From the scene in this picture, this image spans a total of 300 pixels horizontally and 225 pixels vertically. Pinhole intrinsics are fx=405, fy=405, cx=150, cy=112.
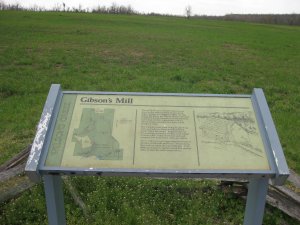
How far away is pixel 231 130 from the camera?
4.25 metres

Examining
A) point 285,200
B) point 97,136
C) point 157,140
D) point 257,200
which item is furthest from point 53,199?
point 285,200

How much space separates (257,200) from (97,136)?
178cm

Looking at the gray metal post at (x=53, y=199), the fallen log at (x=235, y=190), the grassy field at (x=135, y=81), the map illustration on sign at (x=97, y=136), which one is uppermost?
the map illustration on sign at (x=97, y=136)

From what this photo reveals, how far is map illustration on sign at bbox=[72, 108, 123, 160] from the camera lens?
401cm

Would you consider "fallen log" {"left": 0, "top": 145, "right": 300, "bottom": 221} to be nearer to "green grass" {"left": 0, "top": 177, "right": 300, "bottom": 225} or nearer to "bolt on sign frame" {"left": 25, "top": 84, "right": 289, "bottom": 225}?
"green grass" {"left": 0, "top": 177, "right": 300, "bottom": 225}

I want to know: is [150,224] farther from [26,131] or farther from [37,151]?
[26,131]

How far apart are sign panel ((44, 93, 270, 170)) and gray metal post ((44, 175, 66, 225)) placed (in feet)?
1.03

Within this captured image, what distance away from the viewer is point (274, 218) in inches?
221

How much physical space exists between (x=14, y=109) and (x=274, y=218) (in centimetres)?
725

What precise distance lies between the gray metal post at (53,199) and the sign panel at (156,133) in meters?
0.31

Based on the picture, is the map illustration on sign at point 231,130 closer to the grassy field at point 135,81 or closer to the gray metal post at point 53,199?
the gray metal post at point 53,199

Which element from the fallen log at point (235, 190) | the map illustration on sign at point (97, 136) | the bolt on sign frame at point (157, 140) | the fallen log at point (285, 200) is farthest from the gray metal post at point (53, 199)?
the fallen log at point (285, 200)

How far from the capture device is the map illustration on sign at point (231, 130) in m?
4.11

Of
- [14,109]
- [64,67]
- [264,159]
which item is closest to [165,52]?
[64,67]
